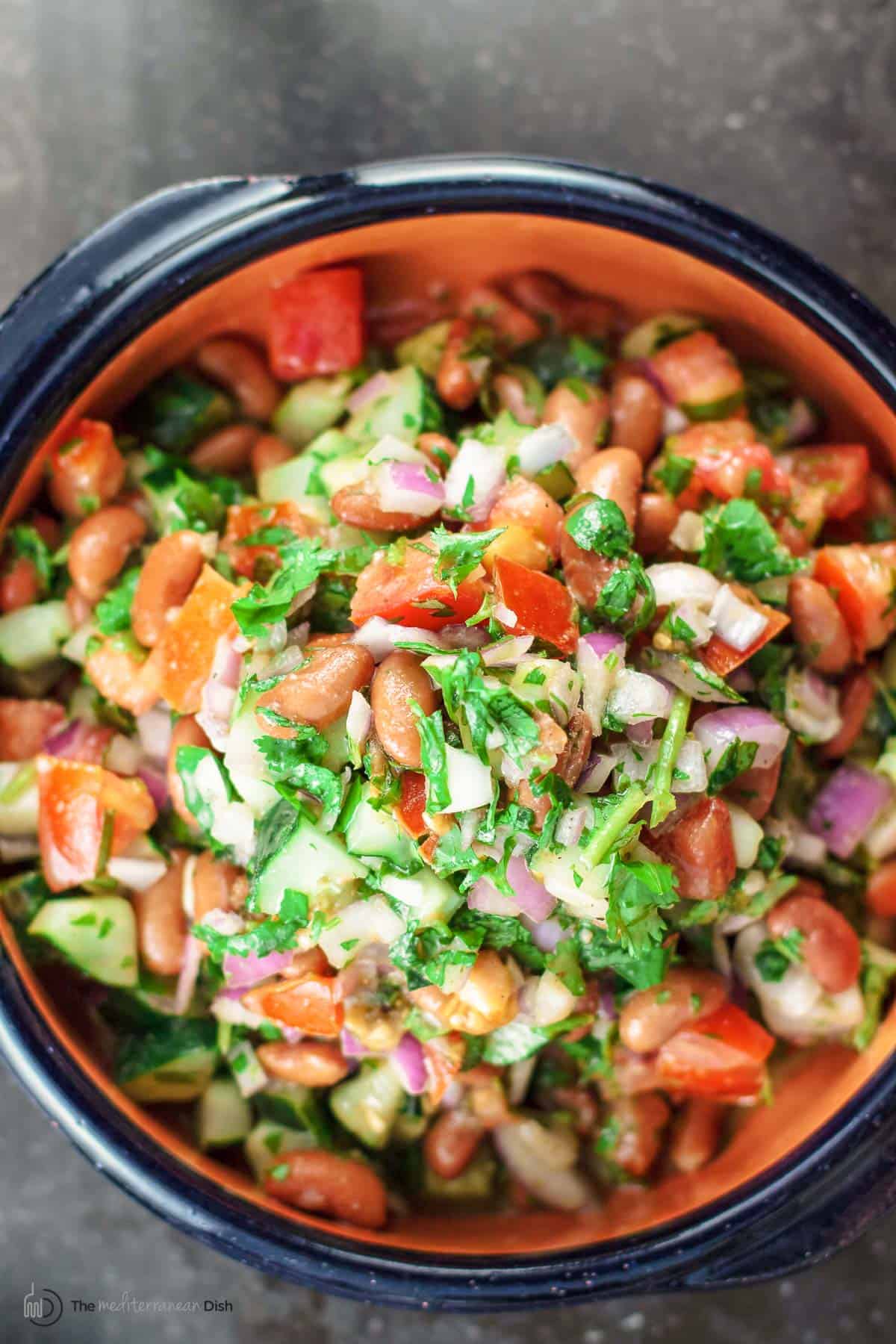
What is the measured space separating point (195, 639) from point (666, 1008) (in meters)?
0.78

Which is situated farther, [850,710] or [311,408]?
[311,408]

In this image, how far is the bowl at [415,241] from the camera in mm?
1483

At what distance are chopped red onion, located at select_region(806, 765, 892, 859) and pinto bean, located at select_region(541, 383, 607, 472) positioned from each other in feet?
1.91

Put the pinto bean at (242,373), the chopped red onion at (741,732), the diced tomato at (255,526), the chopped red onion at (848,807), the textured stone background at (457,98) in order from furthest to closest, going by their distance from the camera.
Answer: the textured stone background at (457,98) → the pinto bean at (242,373) → the chopped red onion at (848,807) → the diced tomato at (255,526) → the chopped red onion at (741,732)

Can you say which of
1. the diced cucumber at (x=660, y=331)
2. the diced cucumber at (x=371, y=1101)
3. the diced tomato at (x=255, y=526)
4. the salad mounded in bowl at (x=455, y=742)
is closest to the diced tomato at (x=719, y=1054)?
the salad mounded in bowl at (x=455, y=742)

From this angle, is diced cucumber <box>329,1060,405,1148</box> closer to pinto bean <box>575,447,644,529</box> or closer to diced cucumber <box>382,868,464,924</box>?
diced cucumber <box>382,868,464,924</box>

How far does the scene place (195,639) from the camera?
1.50 meters

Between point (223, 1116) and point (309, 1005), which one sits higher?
point (309, 1005)

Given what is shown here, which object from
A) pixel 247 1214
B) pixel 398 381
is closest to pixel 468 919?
pixel 247 1214

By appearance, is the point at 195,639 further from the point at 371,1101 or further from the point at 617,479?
the point at 371,1101

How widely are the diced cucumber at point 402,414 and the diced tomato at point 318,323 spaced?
99 millimetres

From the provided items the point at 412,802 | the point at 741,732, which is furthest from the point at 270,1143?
the point at 741,732

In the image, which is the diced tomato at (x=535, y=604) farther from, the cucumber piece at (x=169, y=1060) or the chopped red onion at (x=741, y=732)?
the cucumber piece at (x=169, y=1060)

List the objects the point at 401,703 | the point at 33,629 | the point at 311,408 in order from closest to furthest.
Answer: the point at 401,703, the point at 33,629, the point at 311,408
